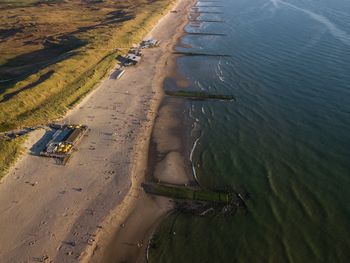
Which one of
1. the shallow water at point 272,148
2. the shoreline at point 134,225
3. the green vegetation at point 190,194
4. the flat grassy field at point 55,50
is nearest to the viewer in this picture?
the shoreline at point 134,225

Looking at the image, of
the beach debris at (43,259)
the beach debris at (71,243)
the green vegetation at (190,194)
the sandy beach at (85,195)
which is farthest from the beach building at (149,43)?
the beach debris at (43,259)

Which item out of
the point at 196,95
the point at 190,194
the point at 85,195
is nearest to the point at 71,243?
the point at 85,195

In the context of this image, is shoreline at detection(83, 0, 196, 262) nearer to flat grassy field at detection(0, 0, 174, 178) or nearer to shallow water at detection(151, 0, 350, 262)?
shallow water at detection(151, 0, 350, 262)

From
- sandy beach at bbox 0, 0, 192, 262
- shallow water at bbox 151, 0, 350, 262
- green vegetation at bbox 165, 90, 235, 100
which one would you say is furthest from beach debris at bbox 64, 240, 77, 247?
green vegetation at bbox 165, 90, 235, 100

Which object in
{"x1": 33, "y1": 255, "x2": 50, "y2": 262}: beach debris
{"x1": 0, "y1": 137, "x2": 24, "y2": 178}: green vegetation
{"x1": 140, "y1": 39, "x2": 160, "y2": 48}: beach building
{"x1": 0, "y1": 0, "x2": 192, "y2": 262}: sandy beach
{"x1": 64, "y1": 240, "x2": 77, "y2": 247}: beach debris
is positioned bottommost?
{"x1": 33, "y1": 255, "x2": 50, "y2": 262}: beach debris

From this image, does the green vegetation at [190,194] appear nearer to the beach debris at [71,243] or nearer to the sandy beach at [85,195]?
the sandy beach at [85,195]

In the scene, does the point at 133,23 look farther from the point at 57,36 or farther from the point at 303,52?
the point at 303,52

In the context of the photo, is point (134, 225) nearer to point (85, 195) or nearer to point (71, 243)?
point (71, 243)
